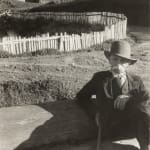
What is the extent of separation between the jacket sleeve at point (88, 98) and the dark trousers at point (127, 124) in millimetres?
194

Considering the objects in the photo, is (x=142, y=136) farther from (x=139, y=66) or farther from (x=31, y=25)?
(x=31, y=25)

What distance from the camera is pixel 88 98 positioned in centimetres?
331

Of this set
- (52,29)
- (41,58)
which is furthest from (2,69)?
(52,29)

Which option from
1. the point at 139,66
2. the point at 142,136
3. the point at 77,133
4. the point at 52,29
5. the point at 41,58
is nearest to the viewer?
the point at 142,136

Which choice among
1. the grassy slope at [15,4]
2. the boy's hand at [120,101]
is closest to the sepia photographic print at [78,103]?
the boy's hand at [120,101]

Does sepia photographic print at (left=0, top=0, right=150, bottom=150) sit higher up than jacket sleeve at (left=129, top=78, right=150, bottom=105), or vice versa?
jacket sleeve at (left=129, top=78, right=150, bottom=105)

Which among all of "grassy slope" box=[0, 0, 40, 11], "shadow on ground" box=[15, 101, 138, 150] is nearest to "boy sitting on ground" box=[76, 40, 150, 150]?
"shadow on ground" box=[15, 101, 138, 150]

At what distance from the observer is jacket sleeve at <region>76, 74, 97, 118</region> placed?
10.6ft

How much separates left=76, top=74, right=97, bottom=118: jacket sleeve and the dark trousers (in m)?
0.19

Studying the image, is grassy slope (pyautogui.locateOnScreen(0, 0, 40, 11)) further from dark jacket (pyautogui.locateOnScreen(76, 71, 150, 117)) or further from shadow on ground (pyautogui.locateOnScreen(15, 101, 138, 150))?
dark jacket (pyautogui.locateOnScreen(76, 71, 150, 117))

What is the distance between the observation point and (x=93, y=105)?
3316 millimetres

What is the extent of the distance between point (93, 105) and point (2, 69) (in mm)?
5930

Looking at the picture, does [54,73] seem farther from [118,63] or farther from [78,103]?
[118,63]

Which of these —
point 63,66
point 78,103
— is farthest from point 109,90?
point 63,66
